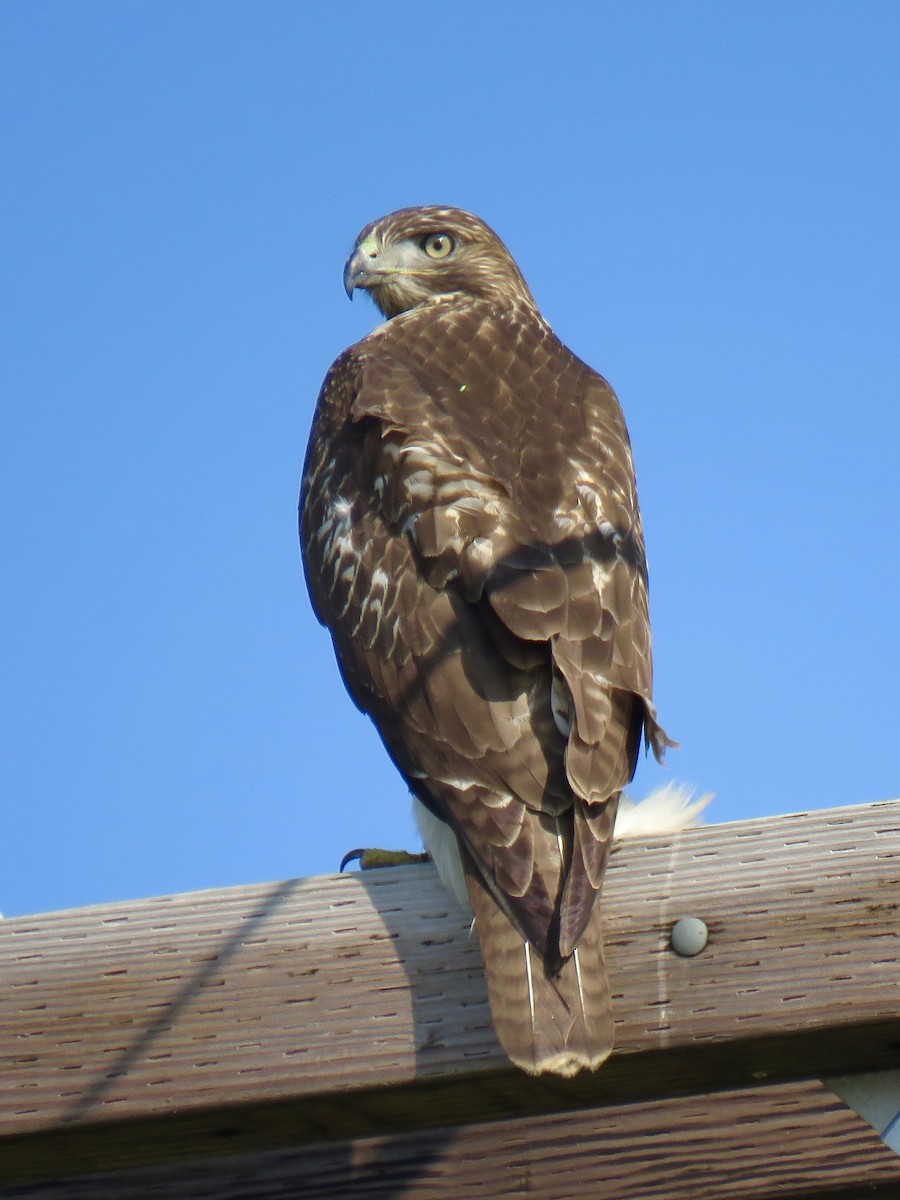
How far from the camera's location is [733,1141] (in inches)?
63.8

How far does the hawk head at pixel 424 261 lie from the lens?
18.6 ft

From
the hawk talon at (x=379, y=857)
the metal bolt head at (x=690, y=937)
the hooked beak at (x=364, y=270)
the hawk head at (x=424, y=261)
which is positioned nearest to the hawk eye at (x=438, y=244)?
the hawk head at (x=424, y=261)

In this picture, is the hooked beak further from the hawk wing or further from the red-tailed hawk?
the hawk wing

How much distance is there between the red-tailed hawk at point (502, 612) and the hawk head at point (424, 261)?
3.32 ft

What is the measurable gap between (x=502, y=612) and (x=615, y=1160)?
1.26m

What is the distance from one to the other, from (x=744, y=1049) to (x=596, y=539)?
5.37 feet

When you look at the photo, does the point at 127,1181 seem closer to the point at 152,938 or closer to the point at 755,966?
the point at 152,938

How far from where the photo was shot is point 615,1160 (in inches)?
64.6

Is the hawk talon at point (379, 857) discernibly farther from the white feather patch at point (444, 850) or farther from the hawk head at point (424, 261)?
the hawk head at point (424, 261)

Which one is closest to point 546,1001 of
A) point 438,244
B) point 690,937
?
point 690,937

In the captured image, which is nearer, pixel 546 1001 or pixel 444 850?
pixel 546 1001

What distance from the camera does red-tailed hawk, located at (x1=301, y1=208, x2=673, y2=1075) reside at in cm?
203

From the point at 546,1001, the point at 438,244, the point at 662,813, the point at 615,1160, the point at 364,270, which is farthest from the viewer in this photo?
the point at 438,244

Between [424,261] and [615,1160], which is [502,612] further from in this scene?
[424,261]
